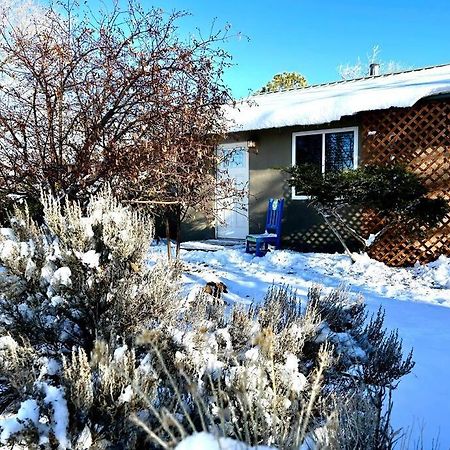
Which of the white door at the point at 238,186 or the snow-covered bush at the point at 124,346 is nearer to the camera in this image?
the snow-covered bush at the point at 124,346

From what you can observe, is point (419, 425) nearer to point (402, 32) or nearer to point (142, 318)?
point (142, 318)

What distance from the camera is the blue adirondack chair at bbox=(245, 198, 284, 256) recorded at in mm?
8586

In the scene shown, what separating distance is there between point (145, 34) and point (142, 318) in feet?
9.03

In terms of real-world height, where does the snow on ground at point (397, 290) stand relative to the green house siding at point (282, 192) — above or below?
below

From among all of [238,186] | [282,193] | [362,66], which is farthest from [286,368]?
[362,66]

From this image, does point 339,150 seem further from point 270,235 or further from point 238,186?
point 238,186

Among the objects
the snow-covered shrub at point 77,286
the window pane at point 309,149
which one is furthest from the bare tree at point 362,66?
the snow-covered shrub at point 77,286

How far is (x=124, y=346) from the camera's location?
2062 mm

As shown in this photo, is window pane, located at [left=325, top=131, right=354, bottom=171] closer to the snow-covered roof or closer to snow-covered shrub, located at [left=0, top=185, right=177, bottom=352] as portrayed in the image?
the snow-covered roof

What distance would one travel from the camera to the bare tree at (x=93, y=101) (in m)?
3.77

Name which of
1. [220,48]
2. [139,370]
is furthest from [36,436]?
[220,48]

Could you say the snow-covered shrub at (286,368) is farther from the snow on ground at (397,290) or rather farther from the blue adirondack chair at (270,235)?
the blue adirondack chair at (270,235)

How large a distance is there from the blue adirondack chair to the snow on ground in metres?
0.27

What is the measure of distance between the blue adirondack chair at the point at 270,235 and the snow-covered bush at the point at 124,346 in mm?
5559
